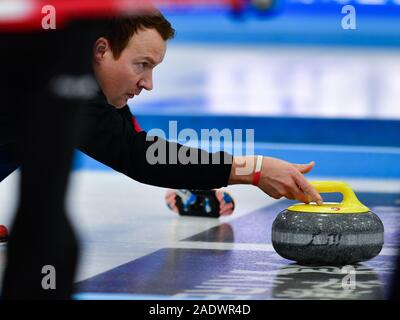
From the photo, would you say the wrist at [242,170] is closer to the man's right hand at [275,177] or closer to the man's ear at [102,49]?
the man's right hand at [275,177]

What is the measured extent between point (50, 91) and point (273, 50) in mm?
9966

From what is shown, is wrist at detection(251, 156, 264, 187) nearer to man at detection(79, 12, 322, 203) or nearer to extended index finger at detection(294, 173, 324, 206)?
man at detection(79, 12, 322, 203)

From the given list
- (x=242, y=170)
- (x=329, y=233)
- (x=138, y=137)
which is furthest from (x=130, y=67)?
(x=329, y=233)

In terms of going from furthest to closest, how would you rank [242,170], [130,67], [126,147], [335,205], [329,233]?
[335,205], [329,233], [130,67], [242,170], [126,147]

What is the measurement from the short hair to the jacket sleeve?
22cm

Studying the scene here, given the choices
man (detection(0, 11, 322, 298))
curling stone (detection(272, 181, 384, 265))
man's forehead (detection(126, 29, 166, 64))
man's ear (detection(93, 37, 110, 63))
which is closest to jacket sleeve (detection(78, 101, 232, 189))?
man (detection(0, 11, 322, 298))

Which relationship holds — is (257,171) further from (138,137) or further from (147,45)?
(147,45)

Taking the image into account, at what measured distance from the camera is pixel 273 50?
11.7m

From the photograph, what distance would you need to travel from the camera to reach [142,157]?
9.57ft

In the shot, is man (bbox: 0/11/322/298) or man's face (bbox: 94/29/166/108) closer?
man (bbox: 0/11/322/298)

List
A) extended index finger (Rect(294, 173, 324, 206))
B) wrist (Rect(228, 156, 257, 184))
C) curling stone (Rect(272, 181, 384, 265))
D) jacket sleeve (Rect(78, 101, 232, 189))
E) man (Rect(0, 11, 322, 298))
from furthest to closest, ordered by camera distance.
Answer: curling stone (Rect(272, 181, 384, 265)) < extended index finger (Rect(294, 173, 324, 206)) < wrist (Rect(228, 156, 257, 184)) < jacket sleeve (Rect(78, 101, 232, 189)) < man (Rect(0, 11, 322, 298))

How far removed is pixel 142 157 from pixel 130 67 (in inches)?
14.2

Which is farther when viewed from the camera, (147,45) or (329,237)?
(329,237)

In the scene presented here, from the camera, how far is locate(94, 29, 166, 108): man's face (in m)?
3.10
